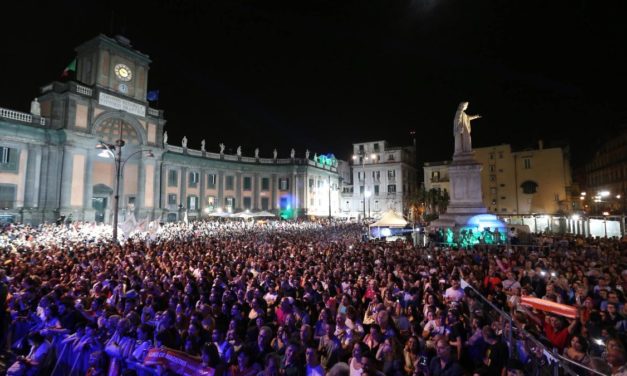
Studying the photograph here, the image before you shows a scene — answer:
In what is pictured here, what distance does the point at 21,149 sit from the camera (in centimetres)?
3200

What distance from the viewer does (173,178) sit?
50.3 m

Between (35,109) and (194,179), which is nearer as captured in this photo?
(35,109)

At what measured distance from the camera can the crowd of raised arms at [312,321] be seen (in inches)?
199

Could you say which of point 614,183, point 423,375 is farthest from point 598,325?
point 614,183

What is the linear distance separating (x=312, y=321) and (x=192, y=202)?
48953 mm

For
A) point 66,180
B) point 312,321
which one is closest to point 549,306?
point 312,321

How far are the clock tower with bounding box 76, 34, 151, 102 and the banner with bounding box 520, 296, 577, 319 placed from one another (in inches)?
1727

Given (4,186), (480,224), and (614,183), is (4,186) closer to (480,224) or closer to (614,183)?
(480,224)

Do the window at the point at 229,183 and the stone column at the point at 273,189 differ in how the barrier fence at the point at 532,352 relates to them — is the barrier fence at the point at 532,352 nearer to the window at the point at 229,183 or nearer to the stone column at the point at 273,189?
the window at the point at 229,183

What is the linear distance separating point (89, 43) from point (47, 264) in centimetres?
3627

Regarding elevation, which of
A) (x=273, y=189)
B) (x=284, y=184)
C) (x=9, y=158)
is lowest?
(x=273, y=189)

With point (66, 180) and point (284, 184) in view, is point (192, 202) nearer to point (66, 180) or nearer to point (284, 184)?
point (284, 184)

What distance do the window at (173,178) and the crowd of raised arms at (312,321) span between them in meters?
39.8

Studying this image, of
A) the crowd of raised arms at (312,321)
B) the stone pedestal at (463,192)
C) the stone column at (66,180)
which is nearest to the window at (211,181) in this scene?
the stone column at (66,180)
